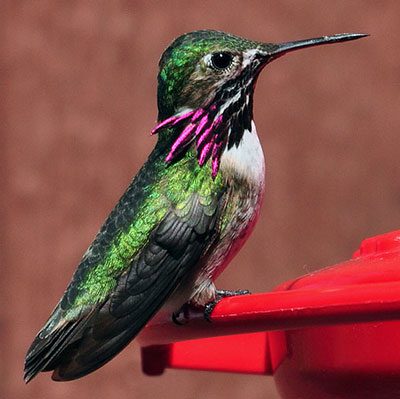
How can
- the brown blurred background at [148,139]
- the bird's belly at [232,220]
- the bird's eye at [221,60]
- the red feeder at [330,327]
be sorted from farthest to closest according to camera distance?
the brown blurred background at [148,139] < the bird's eye at [221,60] < the bird's belly at [232,220] < the red feeder at [330,327]

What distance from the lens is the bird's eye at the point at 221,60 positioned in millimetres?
2512

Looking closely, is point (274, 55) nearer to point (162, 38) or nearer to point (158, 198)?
point (158, 198)

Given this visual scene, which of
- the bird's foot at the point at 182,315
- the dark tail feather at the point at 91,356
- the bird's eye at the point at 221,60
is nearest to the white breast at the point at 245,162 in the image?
the bird's eye at the point at 221,60

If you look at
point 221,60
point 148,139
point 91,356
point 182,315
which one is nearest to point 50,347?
point 91,356

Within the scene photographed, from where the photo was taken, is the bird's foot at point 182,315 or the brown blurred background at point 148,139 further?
the brown blurred background at point 148,139

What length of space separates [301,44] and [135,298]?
21.8 inches

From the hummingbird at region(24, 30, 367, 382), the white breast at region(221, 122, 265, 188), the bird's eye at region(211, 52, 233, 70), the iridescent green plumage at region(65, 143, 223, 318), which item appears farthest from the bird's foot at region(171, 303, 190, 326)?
the bird's eye at region(211, 52, 233, 70)

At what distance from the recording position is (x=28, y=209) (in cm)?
402

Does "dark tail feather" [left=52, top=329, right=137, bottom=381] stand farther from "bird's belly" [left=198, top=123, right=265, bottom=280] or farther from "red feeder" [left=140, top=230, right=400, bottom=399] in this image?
"bird's belly" [left=198, top=123, right=265, bottom=280]

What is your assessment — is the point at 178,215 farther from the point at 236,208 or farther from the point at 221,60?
the point at 221,60

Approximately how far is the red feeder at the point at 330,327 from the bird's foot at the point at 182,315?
15mm

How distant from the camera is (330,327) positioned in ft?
6.81

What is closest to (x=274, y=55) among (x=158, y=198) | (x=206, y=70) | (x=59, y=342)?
(x=206, y=70)

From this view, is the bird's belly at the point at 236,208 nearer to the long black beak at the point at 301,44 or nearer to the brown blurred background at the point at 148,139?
the long black beak at the point at 301,44
